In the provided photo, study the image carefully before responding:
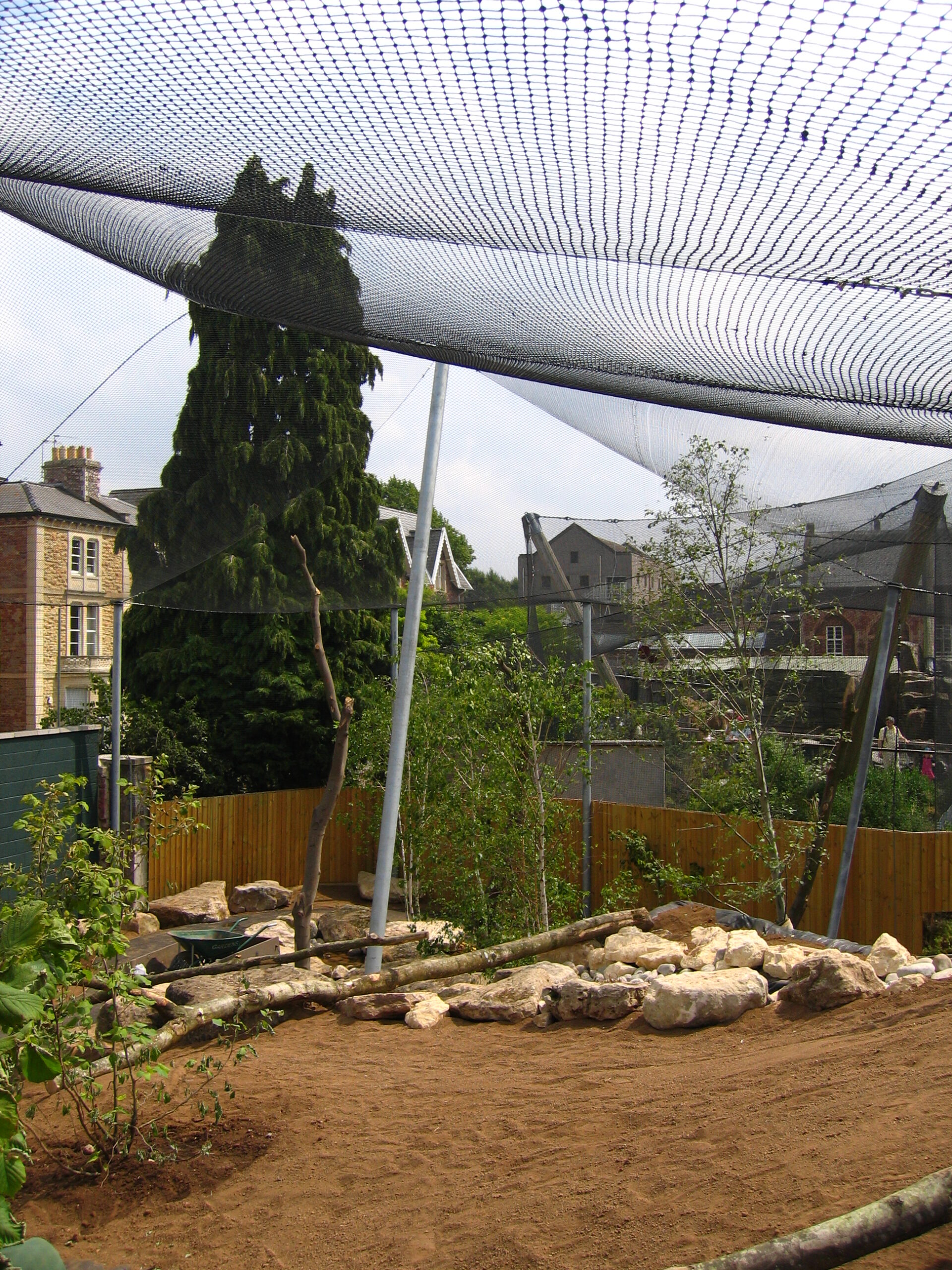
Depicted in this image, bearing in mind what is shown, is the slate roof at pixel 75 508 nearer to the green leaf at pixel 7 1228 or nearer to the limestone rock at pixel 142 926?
the green leaf at pixel 7 1228

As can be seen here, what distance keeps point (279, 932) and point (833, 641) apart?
5.37 meters

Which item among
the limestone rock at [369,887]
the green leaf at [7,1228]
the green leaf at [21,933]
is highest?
the green leaf at [21,933]

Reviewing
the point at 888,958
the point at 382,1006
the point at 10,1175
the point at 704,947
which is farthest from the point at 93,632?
the point at 10,1175

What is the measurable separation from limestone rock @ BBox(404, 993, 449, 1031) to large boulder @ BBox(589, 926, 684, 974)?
1.02m

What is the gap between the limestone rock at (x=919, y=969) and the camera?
4.84 metres

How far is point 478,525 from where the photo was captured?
8.67 metres

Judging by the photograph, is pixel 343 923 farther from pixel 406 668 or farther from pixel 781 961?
pixel 781 961

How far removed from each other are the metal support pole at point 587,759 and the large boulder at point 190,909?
150 inches

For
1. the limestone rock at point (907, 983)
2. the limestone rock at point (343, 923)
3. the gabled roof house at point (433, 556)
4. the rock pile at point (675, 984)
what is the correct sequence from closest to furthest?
the limestone rock at point (907, 983) → the rock pile at point (675, 984) → the limestone rock at point (343, 923) → the gabled roof house at point (433, 556)

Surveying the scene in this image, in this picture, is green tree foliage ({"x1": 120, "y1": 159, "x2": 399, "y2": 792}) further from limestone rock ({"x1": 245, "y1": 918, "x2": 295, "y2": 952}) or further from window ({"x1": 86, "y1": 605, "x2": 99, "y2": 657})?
window ({"x1": 86, "y1": 605, "x2": 99, "y2": 657})

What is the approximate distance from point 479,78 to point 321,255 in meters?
1.51

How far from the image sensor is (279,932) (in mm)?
9344

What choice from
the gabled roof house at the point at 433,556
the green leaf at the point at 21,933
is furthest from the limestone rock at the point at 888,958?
the green leaf at the point at 21,933

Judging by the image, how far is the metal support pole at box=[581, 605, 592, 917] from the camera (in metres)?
7.32
